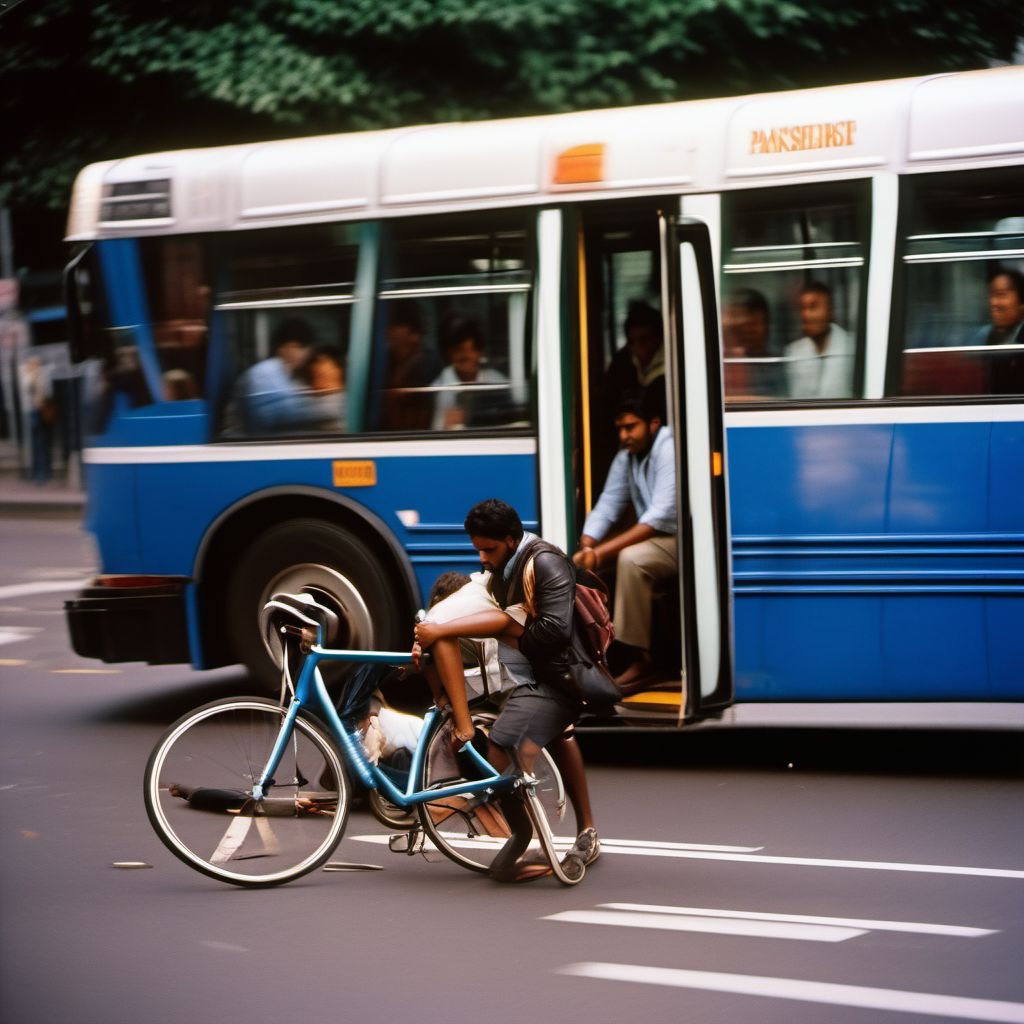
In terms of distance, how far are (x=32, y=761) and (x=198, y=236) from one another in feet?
8.59

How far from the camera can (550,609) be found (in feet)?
20.2

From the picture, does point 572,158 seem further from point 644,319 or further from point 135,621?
point 135,621

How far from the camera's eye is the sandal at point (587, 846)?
6359 mm

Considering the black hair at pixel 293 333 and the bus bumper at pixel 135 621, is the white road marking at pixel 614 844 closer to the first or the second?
the bus bumper at pixel 135 621

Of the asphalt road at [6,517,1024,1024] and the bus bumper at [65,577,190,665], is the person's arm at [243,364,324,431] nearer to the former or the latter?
the bus bumper at [65,577,190,665]

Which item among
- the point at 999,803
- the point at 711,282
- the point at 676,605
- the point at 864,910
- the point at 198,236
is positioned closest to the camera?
A: the point at 864,910

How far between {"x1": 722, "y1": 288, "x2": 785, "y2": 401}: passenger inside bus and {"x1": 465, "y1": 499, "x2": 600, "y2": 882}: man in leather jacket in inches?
81.6

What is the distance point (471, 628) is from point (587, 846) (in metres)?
0.85

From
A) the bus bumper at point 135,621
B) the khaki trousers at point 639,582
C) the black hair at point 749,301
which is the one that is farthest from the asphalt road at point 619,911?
the black hair at point 749,301

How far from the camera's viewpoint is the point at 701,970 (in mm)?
5125

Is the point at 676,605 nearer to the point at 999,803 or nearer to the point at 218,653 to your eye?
the point at 999,803

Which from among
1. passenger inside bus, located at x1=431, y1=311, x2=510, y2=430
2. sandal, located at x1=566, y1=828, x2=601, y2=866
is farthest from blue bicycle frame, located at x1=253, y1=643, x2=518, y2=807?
passenger inside bus, located at x1=431, y1=311, x2=510, y2=430

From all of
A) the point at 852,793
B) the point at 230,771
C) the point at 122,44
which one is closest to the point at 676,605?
the point at 852,793

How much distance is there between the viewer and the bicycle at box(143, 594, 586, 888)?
6250 millimetres
